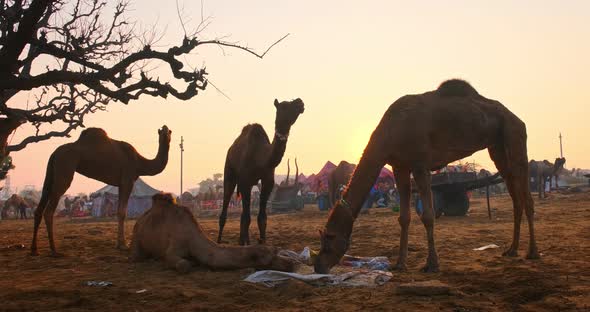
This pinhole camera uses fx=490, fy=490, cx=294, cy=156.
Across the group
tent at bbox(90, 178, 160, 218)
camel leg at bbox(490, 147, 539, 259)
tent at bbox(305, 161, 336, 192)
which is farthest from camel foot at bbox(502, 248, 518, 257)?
tent at bbox(90, 178, 160, 218)

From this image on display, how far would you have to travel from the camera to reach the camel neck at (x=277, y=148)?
9.26 metres

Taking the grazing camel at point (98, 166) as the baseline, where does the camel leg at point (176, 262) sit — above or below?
below

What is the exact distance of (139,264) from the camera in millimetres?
7434

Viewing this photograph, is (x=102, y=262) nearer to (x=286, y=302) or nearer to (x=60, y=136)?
(x=286, y=302)

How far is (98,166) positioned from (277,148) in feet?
13.2

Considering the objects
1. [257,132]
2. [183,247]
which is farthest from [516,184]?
[183,247]

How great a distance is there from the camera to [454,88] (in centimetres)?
784

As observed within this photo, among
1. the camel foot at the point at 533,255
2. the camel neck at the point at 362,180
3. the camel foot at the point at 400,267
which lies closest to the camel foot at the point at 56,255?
the camel neck at the point at 362,180

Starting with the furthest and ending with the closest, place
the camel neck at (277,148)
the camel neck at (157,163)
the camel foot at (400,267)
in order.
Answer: the camel neck at (157,163) < the camel neck at (277,148) < the camel foot at (400,267)

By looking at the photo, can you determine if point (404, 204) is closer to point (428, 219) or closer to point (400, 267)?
point (428, 219)

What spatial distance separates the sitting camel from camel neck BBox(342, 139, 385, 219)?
1211mm

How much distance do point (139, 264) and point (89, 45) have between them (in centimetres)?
904

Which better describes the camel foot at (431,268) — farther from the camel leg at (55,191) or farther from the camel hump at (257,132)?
the camel leg at (55,191)

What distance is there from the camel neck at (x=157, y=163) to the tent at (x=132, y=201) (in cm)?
2648
